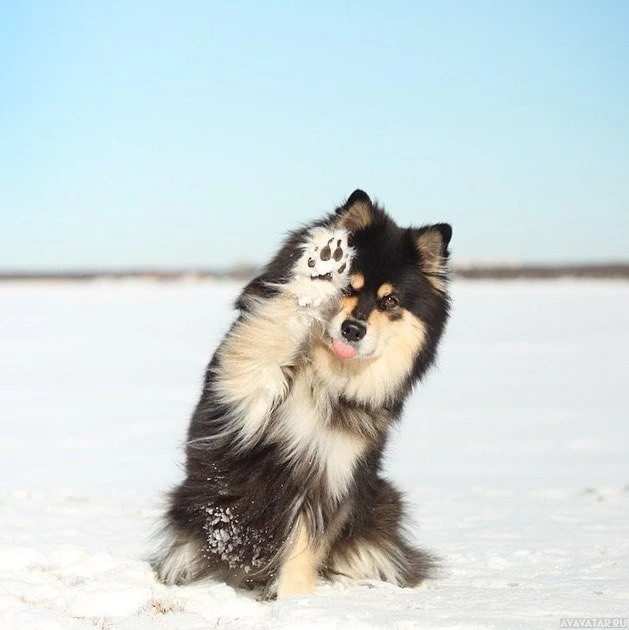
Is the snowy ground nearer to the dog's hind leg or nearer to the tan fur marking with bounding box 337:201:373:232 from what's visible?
the dog's hind leg

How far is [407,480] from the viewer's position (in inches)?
363

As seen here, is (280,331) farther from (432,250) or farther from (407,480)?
(407,480)

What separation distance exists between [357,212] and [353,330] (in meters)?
0.64

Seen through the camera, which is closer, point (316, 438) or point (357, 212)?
point (316, 438)

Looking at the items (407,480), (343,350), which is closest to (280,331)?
(343,350)

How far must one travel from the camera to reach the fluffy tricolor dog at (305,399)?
418 centimetres

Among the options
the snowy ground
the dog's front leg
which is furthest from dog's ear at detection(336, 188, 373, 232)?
the snowy ground

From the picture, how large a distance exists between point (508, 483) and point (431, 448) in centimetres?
192

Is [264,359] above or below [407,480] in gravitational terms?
above

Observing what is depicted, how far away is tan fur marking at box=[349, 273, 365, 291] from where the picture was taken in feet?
13.9

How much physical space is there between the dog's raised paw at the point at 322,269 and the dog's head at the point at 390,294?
109 mm

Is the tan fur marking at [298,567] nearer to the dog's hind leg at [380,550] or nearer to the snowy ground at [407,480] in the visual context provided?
the snowy ground at [407,480]

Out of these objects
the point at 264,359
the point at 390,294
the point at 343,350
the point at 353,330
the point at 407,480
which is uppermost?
the point at 390,294

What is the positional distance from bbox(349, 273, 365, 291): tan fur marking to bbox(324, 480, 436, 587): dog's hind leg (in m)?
1.14
